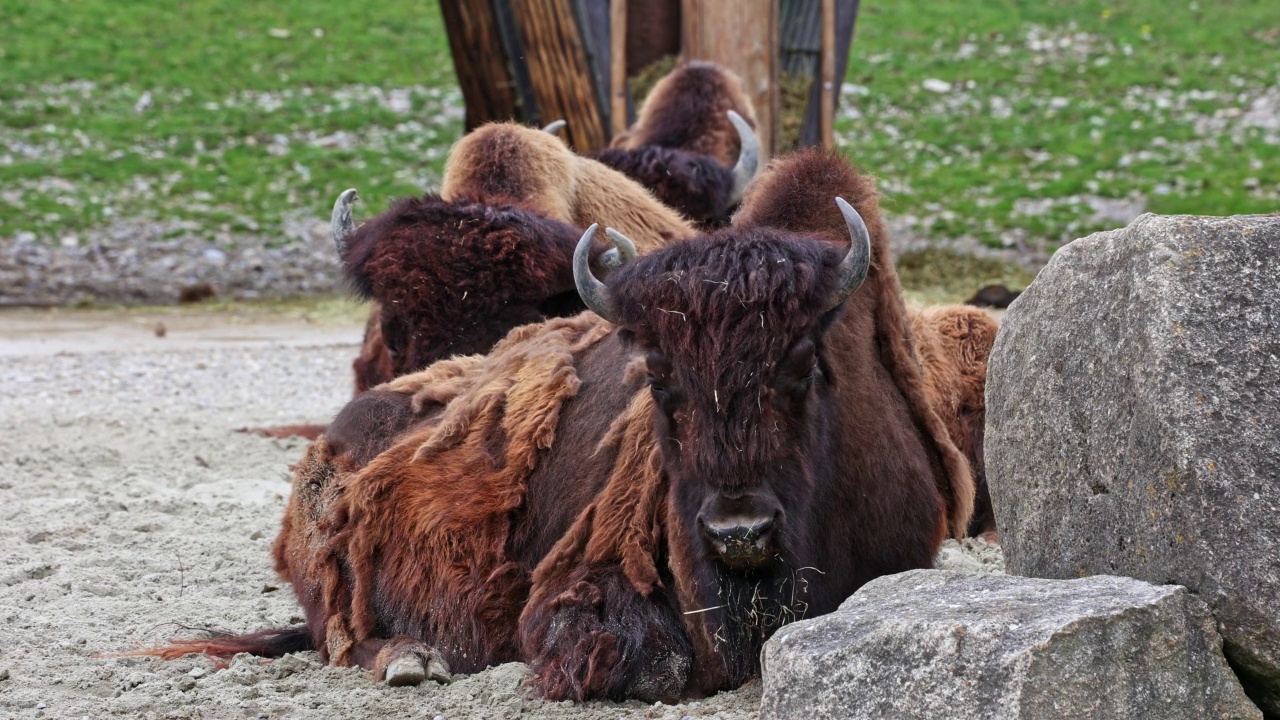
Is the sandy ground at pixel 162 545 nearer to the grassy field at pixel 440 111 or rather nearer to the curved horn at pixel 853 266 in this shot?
the curved horn at pixel 853 266

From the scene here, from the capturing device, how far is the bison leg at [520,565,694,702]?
4.29 metres

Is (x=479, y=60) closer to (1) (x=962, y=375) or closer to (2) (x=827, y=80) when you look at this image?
(2) (x=827, y=80)

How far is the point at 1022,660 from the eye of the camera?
3.00 meters

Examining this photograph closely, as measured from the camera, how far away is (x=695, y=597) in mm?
4301

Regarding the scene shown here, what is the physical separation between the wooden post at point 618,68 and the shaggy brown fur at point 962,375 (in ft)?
18.1

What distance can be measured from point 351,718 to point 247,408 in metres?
6.88

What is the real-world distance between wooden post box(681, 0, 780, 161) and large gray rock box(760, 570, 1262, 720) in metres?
8.59

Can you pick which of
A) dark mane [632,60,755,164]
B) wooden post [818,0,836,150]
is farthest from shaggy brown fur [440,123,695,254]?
wooden post [818,0,836,150]

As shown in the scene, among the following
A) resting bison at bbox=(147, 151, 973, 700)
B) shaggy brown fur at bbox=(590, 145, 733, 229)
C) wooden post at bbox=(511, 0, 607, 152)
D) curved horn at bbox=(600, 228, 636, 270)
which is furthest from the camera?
wooden post at bbox=(511, 0, 607, 152)

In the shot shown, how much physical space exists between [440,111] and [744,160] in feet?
60.5

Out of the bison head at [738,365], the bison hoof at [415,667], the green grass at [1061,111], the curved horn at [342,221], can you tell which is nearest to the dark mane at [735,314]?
the bison head at [738,365]

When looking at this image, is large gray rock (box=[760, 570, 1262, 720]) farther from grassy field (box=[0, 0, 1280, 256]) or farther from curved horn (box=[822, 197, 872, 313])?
grassy field (box=[0, 0, 1280, 256])

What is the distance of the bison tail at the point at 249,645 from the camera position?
491 cm

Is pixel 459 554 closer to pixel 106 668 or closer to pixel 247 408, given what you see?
pixel 106 668
